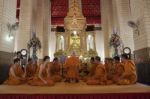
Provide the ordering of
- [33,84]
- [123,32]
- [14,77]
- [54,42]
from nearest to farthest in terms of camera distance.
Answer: [33,84]
[14,77]
[123,32]
[54,42]

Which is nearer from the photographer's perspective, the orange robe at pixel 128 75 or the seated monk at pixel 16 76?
the orange robe at pixel 128 75

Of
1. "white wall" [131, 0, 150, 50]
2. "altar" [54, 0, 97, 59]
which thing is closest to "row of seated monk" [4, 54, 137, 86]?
"white wall" [131, 0, 150, 50]

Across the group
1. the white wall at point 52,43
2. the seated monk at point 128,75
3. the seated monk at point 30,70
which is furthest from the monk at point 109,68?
the white wall at point 52,43

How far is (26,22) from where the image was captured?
10055mm

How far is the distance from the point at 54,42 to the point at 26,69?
867cm

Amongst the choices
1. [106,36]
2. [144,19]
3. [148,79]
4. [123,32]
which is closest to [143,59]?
[148,79]

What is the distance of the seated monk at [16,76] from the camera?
6228 millimetres

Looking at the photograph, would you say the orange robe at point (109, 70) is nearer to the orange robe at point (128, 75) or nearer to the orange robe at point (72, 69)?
the orange robe at point (128, 75)

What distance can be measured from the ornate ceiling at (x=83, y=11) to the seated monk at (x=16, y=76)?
10.1m

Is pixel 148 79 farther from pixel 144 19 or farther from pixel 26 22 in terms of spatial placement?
pixel 26 22

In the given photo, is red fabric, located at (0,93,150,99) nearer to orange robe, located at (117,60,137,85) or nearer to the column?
orange robe, located at (117,60,137,85)

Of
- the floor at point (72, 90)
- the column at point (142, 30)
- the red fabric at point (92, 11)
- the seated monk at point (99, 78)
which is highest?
the red fabric at point (92, 11)

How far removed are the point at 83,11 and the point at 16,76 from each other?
11503mm

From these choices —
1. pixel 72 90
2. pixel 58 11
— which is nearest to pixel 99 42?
pixel 58 11
